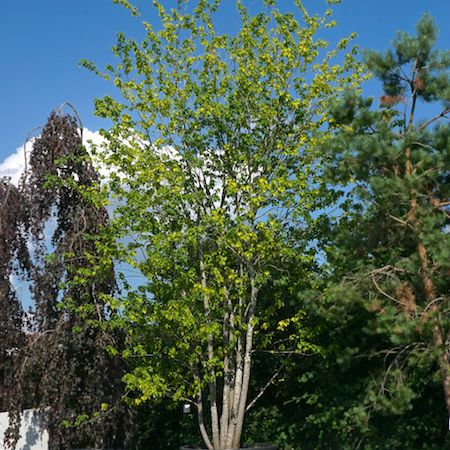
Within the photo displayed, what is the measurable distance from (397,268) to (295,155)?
288 centimetres

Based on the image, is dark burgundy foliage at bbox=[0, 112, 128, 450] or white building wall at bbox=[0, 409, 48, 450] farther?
white building wall at bbox=[0, 409, 48, 450]

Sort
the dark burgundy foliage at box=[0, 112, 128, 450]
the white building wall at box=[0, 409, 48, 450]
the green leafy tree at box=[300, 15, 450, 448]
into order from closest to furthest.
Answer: the green leafy tree at box=[300, 15, 450, 448] < the dark burgundy foliage at box=[0, 112, 128, 450] < the white building wall at box=[0, 409, 48, 450]

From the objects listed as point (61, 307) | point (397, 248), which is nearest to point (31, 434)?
point (61, 307)

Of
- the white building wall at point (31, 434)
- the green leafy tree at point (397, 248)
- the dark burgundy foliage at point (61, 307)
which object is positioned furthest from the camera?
the white building wall at point (31, 434)

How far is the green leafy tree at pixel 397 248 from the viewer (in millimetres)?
8266

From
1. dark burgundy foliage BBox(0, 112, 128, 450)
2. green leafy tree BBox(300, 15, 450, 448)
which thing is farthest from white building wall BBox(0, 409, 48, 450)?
green leafy tree BBox(300, 15, 450, 448)

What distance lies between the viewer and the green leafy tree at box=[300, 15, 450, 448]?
27.1 feet

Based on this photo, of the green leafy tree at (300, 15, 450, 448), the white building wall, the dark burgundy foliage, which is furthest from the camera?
the white building wall

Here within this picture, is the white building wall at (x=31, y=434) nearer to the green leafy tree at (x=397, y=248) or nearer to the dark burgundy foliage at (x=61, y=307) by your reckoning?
the dark burgundy foliage at (x=61, y=307)

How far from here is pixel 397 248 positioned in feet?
30.3

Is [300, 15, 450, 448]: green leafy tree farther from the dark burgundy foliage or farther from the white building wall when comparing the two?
the white building wall

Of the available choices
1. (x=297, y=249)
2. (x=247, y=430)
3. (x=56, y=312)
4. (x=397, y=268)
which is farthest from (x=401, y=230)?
(x=56, y=312)

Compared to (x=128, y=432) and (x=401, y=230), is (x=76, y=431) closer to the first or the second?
(x=128, y=432)

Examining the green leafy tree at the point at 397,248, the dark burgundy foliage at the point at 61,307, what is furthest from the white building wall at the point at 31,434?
the green leafy tree at the point at 397,248
